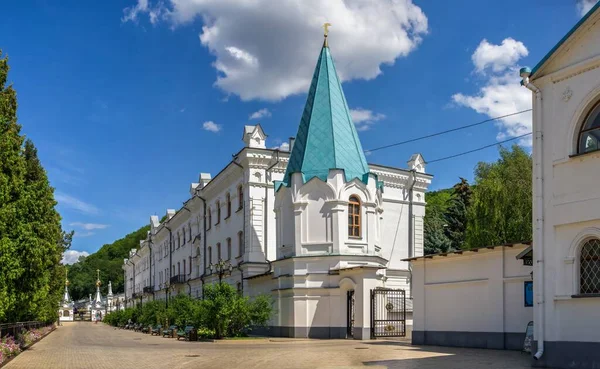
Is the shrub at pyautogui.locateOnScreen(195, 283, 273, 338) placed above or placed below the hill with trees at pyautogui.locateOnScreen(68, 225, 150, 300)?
above

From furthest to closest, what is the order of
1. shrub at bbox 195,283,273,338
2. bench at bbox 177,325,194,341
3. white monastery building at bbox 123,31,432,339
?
bench at bbox 177,325,194,341, white monastery building at bbox 123,31,432,339, shrub at bbox 195,283,273,338

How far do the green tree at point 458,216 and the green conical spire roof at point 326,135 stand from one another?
18.9m

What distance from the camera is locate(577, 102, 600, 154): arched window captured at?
13609 mm

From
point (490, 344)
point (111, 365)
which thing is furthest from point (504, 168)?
point (111, 365)

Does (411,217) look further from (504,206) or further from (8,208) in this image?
(8,208)

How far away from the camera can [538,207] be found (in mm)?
14281

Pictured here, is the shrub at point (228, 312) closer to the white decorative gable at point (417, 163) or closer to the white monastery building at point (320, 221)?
the white monastery building at point (320, 221)

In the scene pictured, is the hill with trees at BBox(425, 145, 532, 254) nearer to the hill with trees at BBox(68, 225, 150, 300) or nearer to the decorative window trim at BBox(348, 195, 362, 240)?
the decorative window trim at BBox(348, 195, 362, 240)

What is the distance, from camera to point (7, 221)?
17.9 m

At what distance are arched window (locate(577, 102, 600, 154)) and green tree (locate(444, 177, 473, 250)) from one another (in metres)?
32.3

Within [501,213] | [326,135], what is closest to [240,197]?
[326,135]

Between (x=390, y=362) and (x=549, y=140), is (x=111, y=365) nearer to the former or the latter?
(x=390, y=362)

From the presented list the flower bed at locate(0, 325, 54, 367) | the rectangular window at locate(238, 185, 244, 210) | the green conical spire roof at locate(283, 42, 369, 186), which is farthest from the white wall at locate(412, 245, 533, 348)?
the rectangular window at locate(238, 185, 244, 210)

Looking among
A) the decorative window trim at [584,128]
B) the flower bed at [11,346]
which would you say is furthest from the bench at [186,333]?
the decorative window trim at [584,128]
